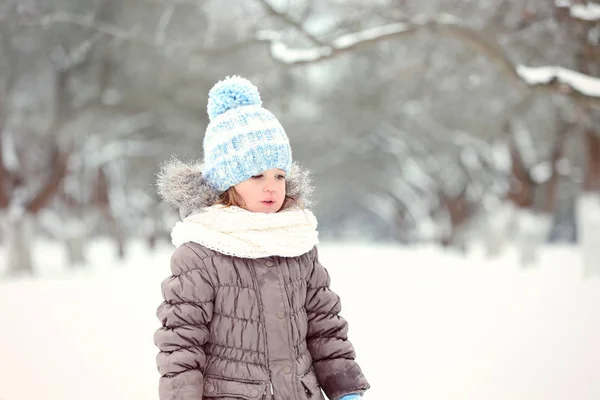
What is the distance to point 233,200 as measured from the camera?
3.31 m

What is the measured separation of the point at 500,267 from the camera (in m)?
20.5

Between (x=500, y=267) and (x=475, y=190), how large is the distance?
7858 millimetres

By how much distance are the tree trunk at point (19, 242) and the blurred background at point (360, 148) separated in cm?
5

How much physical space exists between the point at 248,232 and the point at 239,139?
391 mm

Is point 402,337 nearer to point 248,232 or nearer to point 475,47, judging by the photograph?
point 475,47

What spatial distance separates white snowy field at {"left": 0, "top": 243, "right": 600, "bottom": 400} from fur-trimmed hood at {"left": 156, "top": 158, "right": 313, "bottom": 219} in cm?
327

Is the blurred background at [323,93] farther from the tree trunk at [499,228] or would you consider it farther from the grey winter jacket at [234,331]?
the grey winter jacket at [234,331]

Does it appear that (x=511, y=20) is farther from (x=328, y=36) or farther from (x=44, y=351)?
(x=44, y=351)

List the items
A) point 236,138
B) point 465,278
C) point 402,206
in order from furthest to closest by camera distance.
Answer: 1. point 402,206
2. point 465,278
3. point 236,138

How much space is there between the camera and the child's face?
10.6 ft

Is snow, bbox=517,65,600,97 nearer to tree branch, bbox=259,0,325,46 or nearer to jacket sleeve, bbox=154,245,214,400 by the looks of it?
tree branch, bbox=259,0,325,46

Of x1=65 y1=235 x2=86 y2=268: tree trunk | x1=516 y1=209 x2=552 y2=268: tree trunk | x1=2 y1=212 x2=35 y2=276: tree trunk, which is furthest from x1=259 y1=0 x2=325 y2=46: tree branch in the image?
x1=65 y1=235 x2=86 y2=268: tree trunk

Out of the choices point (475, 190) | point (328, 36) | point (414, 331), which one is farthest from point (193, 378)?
point (475, 190)

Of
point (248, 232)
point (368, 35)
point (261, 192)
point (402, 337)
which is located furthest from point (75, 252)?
point (248, 232)
